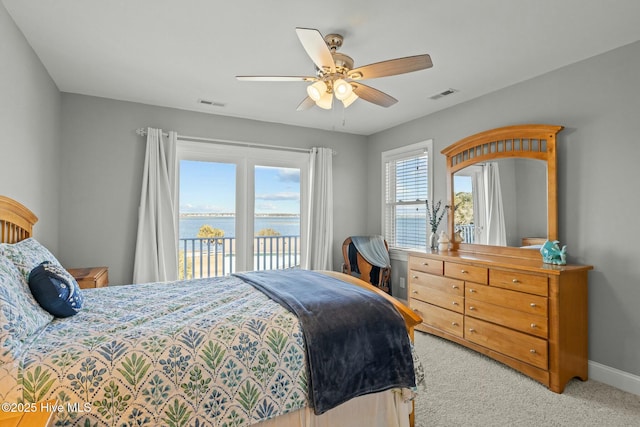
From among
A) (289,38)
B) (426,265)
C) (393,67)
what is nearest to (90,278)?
(289,38)

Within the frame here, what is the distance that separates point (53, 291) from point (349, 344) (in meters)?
1.53

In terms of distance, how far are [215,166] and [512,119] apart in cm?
351

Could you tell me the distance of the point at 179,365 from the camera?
4.57ft

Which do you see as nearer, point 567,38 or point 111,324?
point 111,324

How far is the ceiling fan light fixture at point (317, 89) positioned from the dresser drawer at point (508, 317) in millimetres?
2305

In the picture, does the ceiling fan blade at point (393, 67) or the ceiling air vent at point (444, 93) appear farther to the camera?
the ceiling air vent at point (444, 93)

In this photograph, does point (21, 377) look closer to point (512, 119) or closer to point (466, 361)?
point (466, 361)

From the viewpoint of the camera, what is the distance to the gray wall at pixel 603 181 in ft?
8.07

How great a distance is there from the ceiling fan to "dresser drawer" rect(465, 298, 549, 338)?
6.66ft

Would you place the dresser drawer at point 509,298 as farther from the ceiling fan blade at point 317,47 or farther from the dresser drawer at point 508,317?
the ceiling fan blade at point 317,47

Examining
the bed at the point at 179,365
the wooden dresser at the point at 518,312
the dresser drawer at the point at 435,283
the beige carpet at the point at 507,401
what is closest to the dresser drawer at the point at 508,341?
the wooden dresser at the point at 518,312

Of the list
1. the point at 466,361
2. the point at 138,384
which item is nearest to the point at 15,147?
the point at 138,384

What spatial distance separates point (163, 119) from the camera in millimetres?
3969

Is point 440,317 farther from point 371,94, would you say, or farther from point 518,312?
point 371,94
